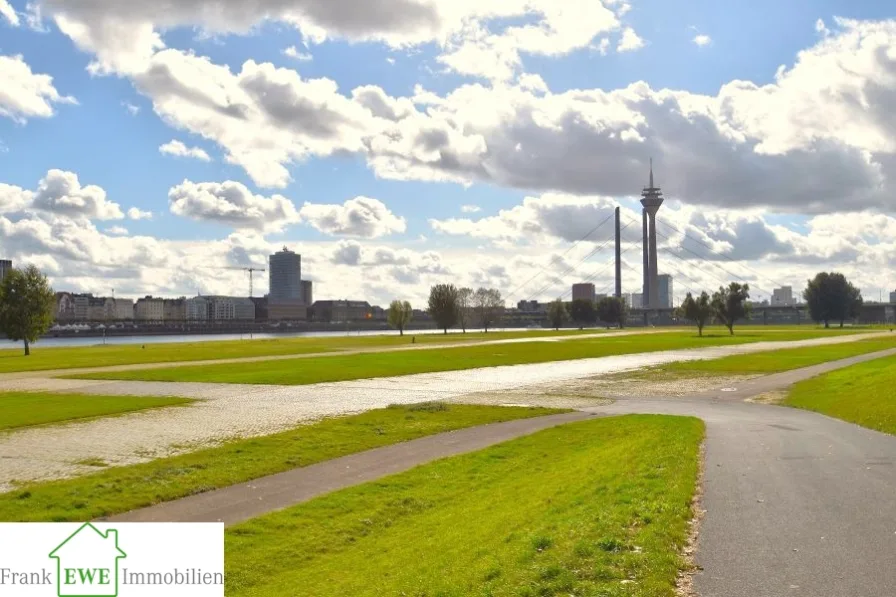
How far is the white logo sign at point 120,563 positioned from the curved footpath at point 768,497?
4.30 metres

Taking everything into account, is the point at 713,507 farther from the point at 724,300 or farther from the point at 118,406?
the point at 724,300

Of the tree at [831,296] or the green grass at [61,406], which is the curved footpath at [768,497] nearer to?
the green grass at [61,406]

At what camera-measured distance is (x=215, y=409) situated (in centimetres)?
3281

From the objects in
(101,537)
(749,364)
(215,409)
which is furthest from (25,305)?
(101,537)

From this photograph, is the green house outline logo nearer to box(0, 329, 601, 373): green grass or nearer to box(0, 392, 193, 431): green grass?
box(0, 392, 193, 431): green grass

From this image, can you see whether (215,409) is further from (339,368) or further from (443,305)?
(443,305)

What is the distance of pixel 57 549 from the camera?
34.7ft

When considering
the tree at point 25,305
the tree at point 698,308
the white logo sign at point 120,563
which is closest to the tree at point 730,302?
the tree at point 698,308

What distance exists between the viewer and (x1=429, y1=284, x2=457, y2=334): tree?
18738 cm

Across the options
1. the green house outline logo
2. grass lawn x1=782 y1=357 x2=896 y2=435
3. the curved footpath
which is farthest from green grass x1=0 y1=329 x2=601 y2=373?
the green house outline logo

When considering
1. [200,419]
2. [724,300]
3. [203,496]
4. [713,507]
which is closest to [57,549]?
[203,496]

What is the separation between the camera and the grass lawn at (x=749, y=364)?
52.8 m

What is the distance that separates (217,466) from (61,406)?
17.4 meters

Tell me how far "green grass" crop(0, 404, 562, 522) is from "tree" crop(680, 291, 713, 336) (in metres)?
118
